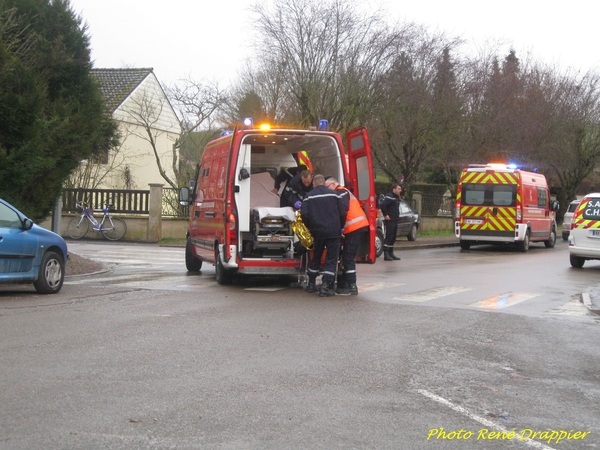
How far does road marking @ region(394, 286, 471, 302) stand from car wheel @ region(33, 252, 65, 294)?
5.04 metres

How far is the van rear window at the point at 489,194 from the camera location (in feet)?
81.2

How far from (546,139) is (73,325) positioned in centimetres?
3437

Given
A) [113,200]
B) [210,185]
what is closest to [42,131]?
[210,185]

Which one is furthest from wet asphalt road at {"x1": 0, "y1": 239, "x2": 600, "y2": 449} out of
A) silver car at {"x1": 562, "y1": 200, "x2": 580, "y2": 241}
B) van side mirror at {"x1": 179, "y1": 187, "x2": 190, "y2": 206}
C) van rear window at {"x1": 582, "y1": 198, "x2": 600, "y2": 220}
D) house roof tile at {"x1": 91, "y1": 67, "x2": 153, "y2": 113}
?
house roof tile at {"x1": 91, "y1": 67, "x2": 153, "y2": 113}

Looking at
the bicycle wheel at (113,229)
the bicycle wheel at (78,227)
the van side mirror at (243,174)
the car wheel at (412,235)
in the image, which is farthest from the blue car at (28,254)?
the car wheel at (412,235)

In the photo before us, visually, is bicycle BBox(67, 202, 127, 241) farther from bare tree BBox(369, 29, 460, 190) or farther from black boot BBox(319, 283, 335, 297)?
black boot BBox(319, 283, 335, 297)

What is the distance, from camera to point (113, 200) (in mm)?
26609

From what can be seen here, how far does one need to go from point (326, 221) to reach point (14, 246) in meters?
4.36

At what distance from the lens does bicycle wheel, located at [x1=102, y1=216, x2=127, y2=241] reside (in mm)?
26203

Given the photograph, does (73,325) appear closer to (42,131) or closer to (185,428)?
(185,428)

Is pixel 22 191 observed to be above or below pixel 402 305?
above

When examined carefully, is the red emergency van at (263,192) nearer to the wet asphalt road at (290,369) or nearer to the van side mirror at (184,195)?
the wet asphalt road at (290,369)

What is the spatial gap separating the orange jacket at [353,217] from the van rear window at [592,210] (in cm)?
924

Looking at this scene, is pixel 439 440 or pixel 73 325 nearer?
pixel 439 440
